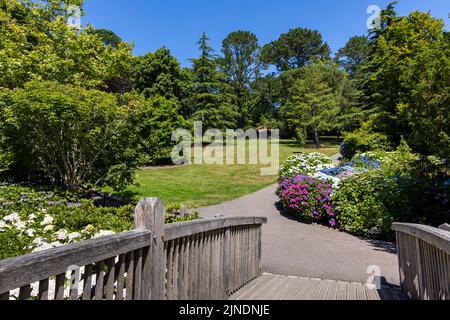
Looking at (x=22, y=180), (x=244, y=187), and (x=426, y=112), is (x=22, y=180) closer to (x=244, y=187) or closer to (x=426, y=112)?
(x=244, y=187)

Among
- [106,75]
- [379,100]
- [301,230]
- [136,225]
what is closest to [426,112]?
[301,230]

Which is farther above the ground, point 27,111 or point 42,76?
point 42,76

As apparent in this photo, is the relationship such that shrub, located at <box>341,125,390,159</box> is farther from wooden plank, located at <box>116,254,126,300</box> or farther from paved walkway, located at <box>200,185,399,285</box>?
wooden plank, located at <box>116,254,126,300</box>

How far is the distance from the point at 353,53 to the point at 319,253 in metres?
48.3

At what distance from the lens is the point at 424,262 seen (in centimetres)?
300

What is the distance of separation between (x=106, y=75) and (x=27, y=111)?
171 inches

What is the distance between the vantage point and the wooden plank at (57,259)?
1181mm

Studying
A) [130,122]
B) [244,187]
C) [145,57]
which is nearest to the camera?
[130,122]

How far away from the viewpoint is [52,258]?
133 cm

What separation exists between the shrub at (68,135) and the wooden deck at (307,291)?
659 cm

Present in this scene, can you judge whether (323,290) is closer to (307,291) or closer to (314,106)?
(307,291)

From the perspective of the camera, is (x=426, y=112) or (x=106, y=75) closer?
(x=426, y=112)

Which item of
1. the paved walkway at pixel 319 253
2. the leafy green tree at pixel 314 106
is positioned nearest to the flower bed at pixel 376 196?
the paved walkway at pixel 319 253

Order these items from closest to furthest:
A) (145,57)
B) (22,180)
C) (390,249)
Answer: (390,249)
(22,180)
(145,57)
